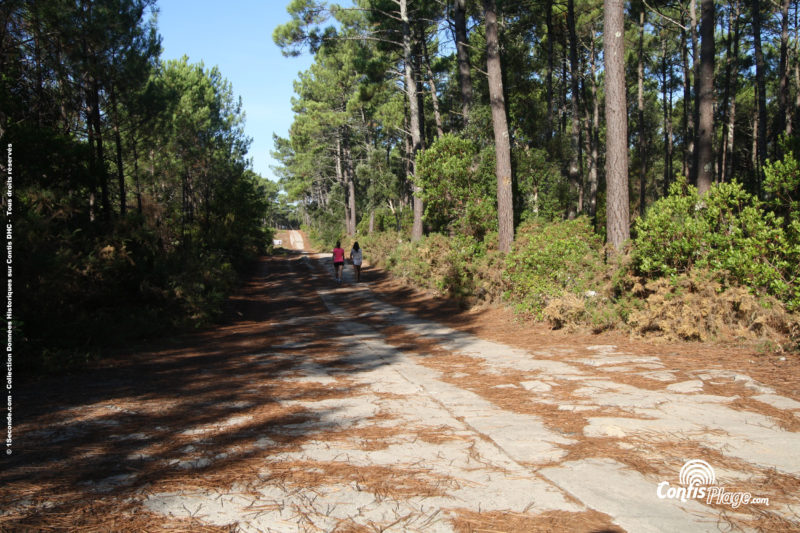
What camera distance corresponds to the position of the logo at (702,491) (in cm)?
294

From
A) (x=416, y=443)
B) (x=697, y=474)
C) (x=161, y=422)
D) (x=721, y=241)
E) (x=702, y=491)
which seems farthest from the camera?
(x=721, y=241)

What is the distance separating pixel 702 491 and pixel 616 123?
8.83 metres

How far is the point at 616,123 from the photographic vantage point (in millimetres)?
10344

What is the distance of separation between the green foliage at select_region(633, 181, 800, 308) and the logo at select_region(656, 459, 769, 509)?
441cm

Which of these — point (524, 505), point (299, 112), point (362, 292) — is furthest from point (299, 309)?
point (299, 112)

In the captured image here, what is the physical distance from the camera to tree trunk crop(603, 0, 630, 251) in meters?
10.2

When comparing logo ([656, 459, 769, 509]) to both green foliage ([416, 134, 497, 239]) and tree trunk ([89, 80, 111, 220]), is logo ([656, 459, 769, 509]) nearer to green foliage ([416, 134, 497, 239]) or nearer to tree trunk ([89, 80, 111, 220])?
tree trunk ([89, 80, 111, 220])

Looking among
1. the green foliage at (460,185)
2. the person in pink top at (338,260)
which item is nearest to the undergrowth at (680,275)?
the green foliage at (460,185)

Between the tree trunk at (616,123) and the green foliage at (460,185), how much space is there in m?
5.80

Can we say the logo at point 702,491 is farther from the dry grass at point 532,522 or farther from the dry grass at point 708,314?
the dry grass at point 708,314

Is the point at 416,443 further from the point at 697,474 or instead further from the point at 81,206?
the point at 81,206

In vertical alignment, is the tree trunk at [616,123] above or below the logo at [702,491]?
above

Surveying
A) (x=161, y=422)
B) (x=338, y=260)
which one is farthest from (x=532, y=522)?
(x=338, y=260)

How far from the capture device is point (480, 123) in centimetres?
1903
